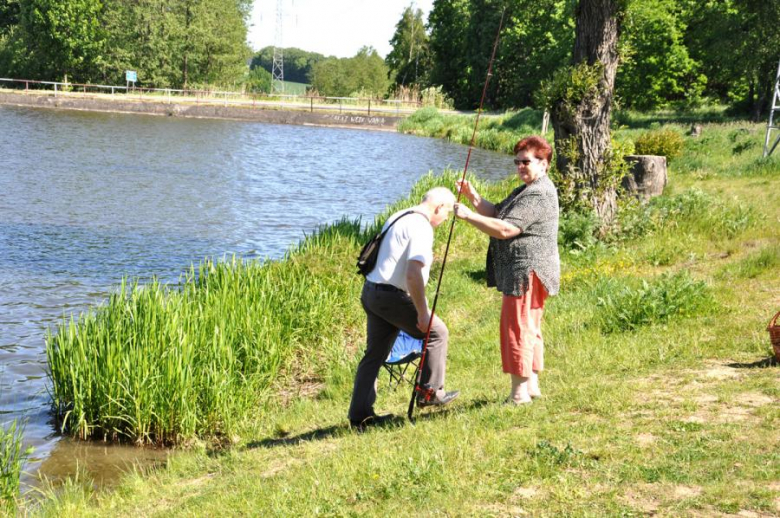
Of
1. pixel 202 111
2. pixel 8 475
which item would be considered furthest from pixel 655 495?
pixel 202 111

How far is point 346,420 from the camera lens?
6922mm

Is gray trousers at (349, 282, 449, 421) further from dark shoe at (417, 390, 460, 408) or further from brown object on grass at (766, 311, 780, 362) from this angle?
brown object on grass at (766, 311, 780, 362)

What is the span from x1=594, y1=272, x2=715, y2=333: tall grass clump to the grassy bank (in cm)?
2

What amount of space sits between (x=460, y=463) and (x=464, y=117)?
2016 inches

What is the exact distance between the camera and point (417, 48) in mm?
87812

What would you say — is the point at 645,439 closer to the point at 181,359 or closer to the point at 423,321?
the point at 423,321

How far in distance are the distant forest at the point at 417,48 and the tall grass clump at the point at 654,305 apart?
37202 mm

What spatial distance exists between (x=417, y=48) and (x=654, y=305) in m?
82.6

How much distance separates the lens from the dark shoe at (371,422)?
Answer: 20.9 feet

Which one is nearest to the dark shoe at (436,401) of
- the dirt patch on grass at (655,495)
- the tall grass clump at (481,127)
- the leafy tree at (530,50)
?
the dirt patch on grass at (655,495)

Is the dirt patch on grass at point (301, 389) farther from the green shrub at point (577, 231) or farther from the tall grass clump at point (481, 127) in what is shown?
the tall grass clump at point (481, 127)

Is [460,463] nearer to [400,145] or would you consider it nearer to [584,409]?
[584,409]

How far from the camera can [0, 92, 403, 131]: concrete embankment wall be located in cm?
5741

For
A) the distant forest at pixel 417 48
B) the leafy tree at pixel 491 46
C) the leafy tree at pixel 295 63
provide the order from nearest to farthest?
the distant forest at pixel 417 48 < the leafy tree at pixel 491 46 < the leafy tree at pixel 295 63
